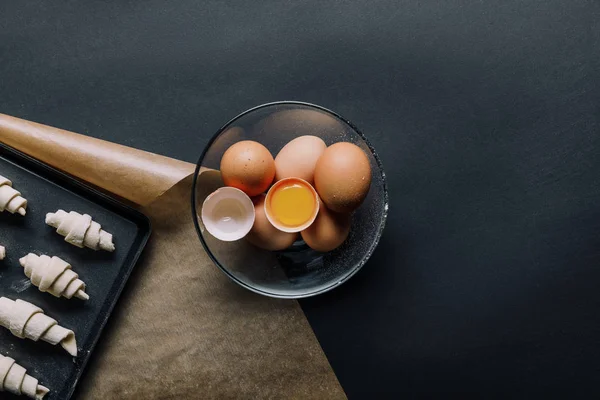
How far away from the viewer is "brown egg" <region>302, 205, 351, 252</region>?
1.12 m

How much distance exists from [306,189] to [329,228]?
9cm

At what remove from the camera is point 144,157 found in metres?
1.28

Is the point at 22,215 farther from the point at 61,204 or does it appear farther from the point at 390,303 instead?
the point at 390,303

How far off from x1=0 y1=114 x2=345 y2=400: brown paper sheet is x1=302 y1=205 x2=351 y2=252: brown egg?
22cm

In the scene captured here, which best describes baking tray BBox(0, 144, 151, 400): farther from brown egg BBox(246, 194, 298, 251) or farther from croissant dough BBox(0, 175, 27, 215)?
brown egg BBox(246, 194, 298, 251)

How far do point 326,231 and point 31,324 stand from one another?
0.68 meters

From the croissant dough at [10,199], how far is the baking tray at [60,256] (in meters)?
0.03

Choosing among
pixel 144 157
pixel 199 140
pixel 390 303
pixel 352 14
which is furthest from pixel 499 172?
pixel 144 157

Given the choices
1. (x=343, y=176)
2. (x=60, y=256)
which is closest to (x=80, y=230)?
(x=60, y=256)

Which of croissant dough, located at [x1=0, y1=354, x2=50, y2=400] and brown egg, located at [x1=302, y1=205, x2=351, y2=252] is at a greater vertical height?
brown egg, located at [x1=302, y1=205, x2=351, y2=252]

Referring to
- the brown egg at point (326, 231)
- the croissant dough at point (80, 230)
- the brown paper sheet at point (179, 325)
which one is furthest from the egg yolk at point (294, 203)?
the croissant dough at point (80, 230)

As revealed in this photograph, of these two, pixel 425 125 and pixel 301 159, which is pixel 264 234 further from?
pixel 425 125

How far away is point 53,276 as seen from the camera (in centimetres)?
120

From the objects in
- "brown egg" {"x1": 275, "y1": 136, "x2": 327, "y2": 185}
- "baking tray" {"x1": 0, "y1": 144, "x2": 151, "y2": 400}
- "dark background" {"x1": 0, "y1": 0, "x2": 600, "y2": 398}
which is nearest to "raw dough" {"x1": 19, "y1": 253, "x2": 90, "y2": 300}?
"baking tray" {"x1": 0, "y1": 144, "x2": 151, "y2": 400}
